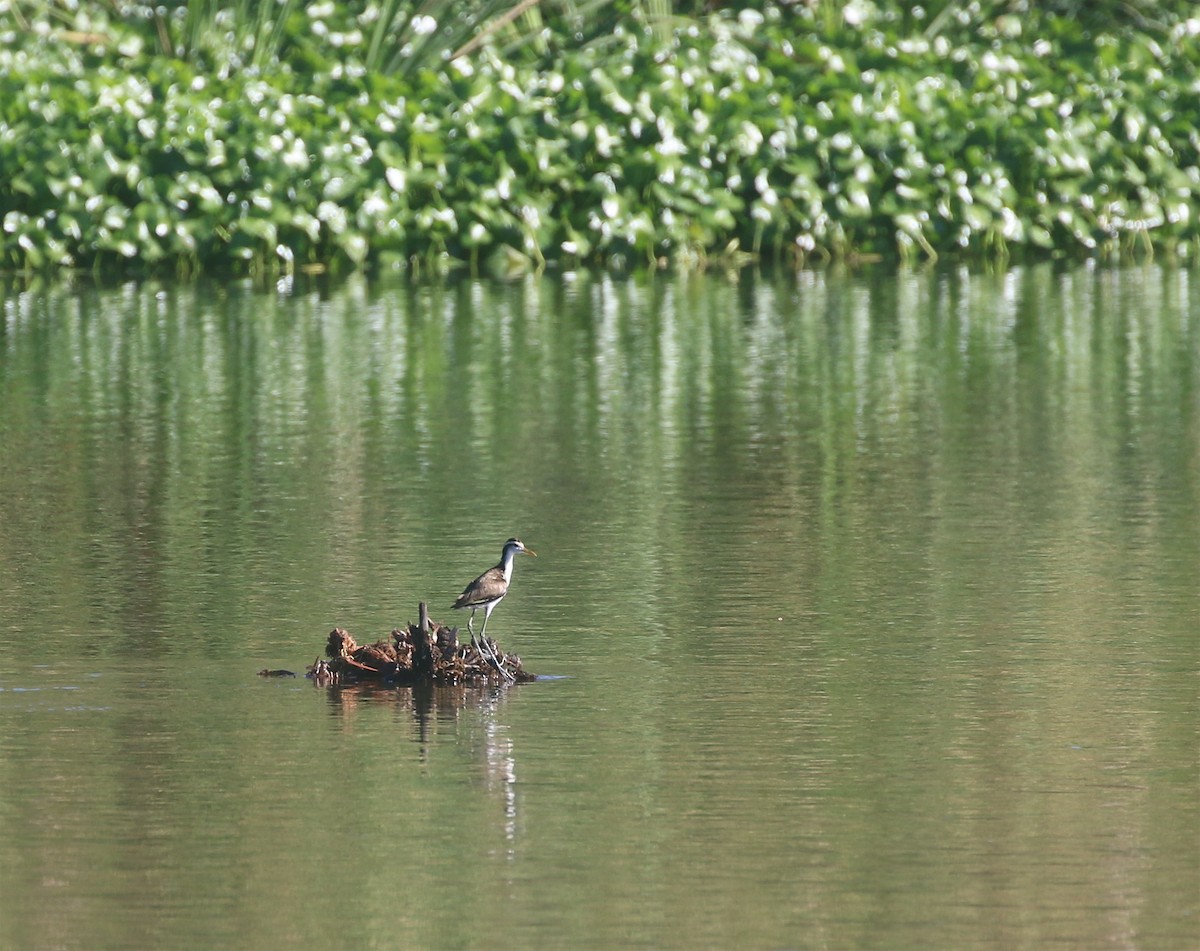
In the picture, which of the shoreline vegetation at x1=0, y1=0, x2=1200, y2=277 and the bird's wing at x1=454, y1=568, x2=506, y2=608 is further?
the shoreline vegetation at x1=0, y1=0, x2=1200, y2=277

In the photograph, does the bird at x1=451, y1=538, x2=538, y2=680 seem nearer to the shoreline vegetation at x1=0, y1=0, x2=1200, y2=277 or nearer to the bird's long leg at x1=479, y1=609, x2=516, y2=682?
the bird's long leg at x1=479, y1=609, x2=516, y2=682

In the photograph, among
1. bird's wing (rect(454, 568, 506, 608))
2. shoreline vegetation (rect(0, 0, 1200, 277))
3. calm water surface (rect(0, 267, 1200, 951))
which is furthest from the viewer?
shoreline vegetation (rect(0, 0, 1200, 277))

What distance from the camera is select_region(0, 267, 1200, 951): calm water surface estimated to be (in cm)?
547

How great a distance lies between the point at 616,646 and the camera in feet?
25.9

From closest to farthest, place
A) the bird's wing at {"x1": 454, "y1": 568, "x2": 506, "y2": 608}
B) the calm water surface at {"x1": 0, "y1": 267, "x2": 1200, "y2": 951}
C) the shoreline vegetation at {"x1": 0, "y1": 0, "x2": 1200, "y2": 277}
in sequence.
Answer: the calm water surface at {"x1": 0, "y1": 267, "x2": 1200, "y2": 951} → the bird's wing at {"x1": 454, "y1": 568, "x2": 506, "y2": 608} → the shoreline vegetation at {"x1": 0, "y1": 0, "x2": 1200, "y2": 277}

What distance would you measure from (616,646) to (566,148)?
15712 millimetres

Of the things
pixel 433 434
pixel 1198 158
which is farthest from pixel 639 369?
pixel 1198 158

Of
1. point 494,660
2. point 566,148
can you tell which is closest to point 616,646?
point 494,660

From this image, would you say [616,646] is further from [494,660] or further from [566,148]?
[566,148]

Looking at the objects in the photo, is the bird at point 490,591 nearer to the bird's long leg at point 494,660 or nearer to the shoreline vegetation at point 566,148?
the bird's long leg at point 494,660

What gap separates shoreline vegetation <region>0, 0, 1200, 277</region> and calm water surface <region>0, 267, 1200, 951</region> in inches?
262

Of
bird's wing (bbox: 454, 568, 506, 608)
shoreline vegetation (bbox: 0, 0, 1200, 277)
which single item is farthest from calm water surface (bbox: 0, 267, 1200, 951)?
shoreline vegetation (bbox: 0, 0, 1200, 277)

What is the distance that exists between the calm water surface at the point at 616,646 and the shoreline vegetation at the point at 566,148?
666cm

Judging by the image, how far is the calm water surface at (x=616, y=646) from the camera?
5.47 meters
